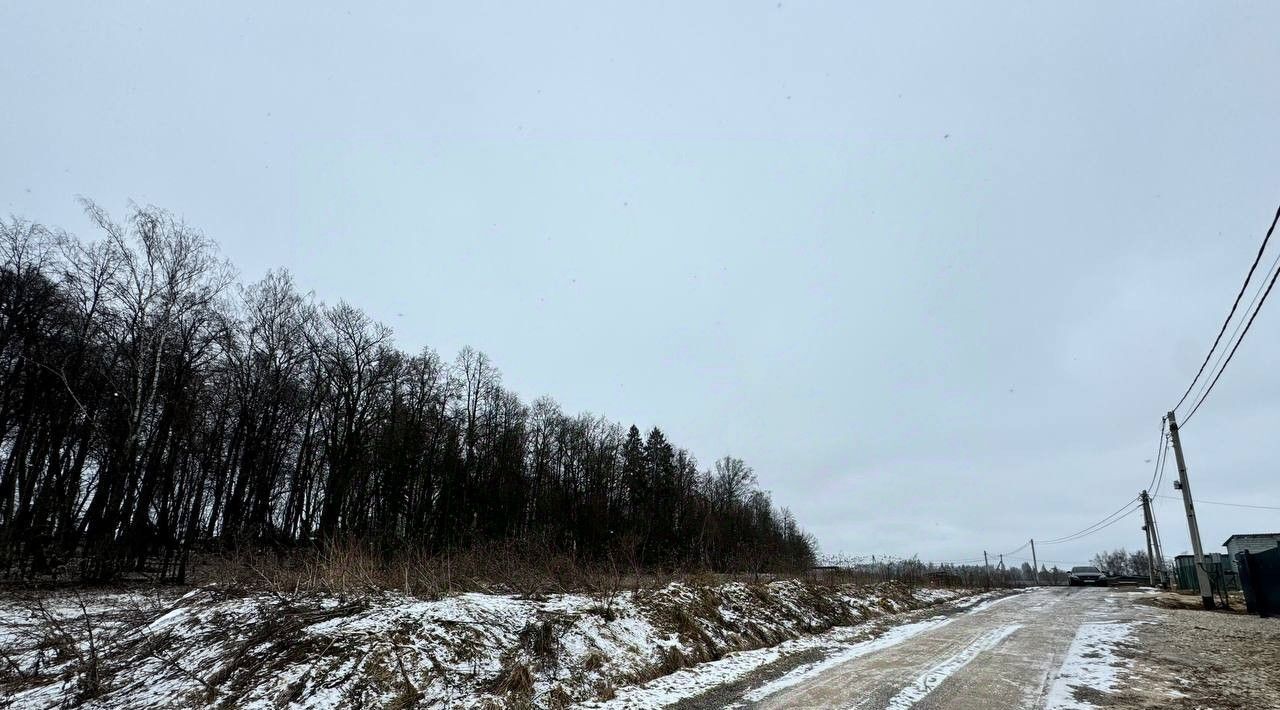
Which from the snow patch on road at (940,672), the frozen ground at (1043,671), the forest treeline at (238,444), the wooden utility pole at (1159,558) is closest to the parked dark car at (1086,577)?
the wooden utility pole at (1159,558)

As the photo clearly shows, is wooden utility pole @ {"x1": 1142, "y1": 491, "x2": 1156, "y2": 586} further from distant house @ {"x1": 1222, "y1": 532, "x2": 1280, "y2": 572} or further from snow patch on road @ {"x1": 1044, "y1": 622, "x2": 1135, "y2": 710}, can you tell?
snow patch on road @ {"x1": 1044, "y1": 622, "x2": 1135, "y2": 710}

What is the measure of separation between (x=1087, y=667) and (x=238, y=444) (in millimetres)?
37084

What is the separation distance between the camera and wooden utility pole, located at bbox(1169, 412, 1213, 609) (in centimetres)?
2073

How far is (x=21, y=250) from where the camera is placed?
2242 centimetres

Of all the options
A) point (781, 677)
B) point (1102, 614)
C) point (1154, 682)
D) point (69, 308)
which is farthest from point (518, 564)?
point (69, 308)

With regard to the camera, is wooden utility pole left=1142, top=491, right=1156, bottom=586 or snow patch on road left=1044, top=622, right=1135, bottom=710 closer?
snow patch on road left=1044, top=622, right=1135, bottom=710

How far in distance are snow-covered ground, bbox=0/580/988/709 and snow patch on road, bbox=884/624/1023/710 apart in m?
2.66

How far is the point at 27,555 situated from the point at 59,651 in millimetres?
17620

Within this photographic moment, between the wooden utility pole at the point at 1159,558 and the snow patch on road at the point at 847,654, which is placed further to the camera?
the wooden utility pole at the point at 1159,558

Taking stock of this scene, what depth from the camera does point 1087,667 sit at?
9312mm

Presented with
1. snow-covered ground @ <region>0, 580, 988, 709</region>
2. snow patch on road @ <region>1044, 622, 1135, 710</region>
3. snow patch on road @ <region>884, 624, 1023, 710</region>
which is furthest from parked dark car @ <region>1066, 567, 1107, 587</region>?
snow-covered ground @ <region>0, 580, 988, 709</region>

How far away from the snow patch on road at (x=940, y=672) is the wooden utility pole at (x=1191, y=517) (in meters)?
12.7

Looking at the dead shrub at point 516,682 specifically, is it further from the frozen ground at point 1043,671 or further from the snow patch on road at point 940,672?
the snow patch on road at point 940,672

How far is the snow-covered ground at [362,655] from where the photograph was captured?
268 inches
